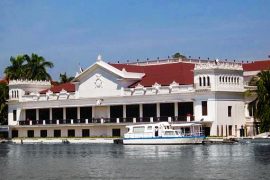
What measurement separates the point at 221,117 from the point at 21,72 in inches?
1720

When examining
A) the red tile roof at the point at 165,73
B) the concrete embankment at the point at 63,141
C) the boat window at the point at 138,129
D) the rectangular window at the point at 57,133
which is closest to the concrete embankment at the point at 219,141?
the boat window at the point at 138,129

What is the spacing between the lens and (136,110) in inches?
4272

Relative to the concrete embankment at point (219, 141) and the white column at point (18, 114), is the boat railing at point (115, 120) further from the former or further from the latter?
the concrete embankment at point (219, 141)

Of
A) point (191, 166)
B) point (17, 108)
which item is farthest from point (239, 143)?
point (17, 108)

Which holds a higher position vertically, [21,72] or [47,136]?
[21,72]

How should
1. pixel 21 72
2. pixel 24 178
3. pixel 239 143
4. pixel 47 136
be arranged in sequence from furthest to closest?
pixel 21 72, pixel 47 136, pixel 239 143, pixel 24 178

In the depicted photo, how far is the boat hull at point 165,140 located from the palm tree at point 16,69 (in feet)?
131

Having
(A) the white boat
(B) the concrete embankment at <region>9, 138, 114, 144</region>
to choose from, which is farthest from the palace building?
(A) the white boat

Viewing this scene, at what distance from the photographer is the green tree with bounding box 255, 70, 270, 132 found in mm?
96019

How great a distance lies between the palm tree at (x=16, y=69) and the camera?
12994 cm

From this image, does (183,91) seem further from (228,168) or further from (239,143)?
(228,168)

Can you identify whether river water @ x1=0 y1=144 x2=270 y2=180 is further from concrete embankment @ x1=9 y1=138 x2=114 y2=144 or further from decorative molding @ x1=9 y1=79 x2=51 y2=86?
decorative molding @ x1=9 y1=79 x2=51 y2=86

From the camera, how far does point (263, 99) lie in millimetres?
96438

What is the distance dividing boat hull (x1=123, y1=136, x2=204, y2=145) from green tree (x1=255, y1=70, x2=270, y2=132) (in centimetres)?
1026
